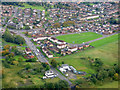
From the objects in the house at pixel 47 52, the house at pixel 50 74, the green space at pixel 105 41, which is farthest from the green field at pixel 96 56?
the house at pixel 50 74

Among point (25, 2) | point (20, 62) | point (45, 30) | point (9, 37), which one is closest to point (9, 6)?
point (25, 2)

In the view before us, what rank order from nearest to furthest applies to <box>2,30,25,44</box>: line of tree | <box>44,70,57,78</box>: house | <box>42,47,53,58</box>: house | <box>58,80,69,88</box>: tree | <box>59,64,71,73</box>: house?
1. <box>58,80,69,88</box>: tree
2. <box>44,70,57,78</box>: house
3. <box>59,64,71,73</box>: house
4. <box>42,47,53,58</box>: house
5. <box>2,30,25,44</box>: line of tree

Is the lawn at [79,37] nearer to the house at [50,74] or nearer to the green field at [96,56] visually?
the green field at [96,56]

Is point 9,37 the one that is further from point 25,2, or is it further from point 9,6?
point 25,2

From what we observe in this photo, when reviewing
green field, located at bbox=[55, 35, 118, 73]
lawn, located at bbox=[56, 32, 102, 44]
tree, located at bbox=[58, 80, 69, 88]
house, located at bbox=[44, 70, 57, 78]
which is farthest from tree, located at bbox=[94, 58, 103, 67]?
lawn, located at bbox=[56, 32, 102, 44]

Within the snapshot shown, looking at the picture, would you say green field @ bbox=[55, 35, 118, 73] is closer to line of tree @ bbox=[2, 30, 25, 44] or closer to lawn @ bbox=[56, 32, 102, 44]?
lawn @ bbox=[56, 32, 102, 44]
